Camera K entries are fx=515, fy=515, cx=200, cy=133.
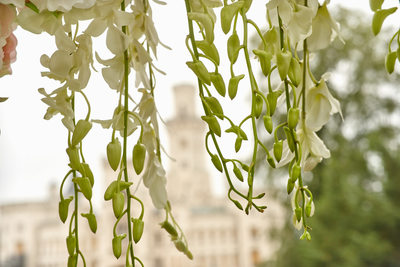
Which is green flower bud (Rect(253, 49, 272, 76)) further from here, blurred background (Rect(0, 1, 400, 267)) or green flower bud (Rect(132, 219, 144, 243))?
blurred background (Rect(0, 1, 400, 267))

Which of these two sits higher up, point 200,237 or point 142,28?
point 142,28

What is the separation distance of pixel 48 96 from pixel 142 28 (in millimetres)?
43

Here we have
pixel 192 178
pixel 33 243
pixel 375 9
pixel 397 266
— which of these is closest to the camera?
pixel 375 9

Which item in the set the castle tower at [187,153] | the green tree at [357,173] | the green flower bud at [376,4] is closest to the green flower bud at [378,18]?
the green flower bud at [376,4]

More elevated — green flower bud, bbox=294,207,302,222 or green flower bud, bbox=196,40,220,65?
green flower bud, bbox=196,40,220,65

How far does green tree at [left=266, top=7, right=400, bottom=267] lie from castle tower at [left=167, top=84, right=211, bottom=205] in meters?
3.82

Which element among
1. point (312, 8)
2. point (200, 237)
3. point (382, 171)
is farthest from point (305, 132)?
point (200, 237)

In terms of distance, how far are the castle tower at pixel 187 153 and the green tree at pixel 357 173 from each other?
3.82 metres

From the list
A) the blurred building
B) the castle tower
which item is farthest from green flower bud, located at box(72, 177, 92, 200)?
the castle tower

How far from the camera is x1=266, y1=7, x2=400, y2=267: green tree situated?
9.78 ft

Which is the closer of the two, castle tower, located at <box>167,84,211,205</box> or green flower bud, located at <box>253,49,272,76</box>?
green flower bud, located at <box>253,49,272,76</box>

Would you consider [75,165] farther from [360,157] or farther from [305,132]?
[360,157]

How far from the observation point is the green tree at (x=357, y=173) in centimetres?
298

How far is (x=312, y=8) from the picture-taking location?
0.60 ft
